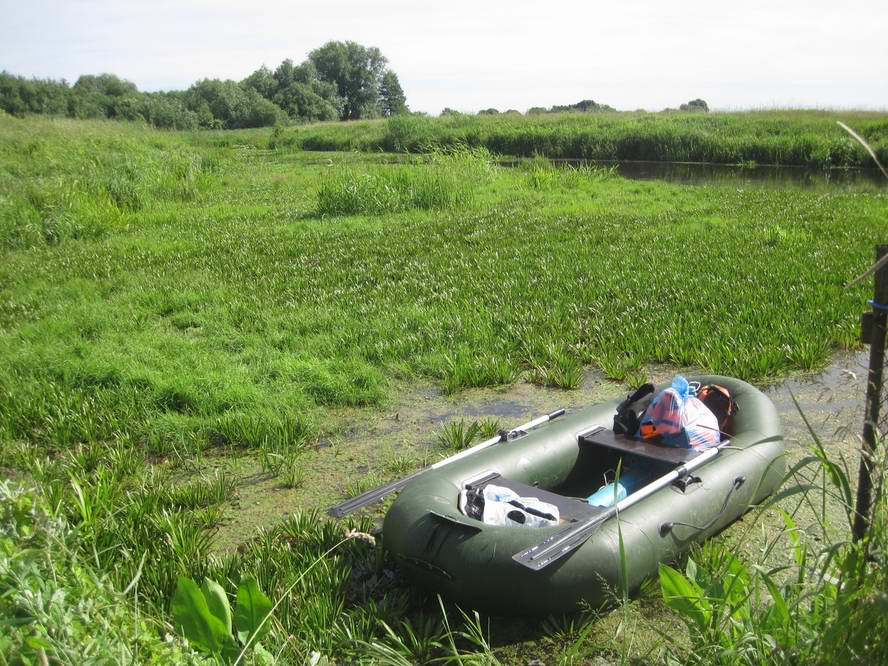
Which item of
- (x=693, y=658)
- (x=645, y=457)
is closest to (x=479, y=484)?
(x=645, y=457)

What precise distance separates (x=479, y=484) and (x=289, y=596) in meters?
1.02

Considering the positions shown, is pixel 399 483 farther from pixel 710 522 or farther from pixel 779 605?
pixel 779 605

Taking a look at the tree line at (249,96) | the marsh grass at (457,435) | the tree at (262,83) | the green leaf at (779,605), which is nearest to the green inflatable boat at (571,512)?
the green leaf at (779,605)

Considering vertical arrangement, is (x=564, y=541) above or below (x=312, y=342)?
below

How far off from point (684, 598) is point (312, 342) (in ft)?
15.0

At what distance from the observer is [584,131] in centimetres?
2970

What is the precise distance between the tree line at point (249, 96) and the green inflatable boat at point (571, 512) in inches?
1581

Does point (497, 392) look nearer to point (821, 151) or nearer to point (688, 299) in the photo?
point (688, 299)

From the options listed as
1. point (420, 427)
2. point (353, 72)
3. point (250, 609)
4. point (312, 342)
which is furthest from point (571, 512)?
point (353, 72)

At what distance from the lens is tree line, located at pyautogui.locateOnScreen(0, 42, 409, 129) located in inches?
2094

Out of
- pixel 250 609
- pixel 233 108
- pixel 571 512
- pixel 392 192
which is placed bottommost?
pixel 571 512

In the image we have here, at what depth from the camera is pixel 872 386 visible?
2381mm

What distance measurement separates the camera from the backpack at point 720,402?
14.1 feet

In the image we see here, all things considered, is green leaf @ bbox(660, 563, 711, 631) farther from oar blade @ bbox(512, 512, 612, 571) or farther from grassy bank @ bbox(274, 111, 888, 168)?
grassy bank @ bbox(274, 111, 888, 168)
